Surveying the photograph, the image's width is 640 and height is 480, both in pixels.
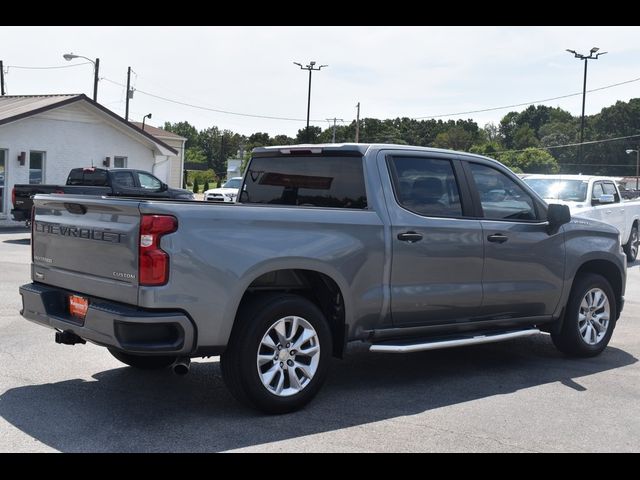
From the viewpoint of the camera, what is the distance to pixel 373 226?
621 cm

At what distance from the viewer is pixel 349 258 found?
19.8 feet

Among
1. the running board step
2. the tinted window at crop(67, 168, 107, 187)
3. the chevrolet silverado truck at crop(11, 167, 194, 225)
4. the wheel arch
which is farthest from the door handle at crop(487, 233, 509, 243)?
the tinted window at crop(67, 168, 107, 187)

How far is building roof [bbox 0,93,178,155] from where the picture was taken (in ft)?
83.6

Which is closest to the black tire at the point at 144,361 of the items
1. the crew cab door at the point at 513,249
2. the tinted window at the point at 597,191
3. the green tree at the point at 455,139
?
the crew cab door at the point at 513,249

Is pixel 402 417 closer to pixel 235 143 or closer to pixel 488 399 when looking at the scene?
pixel 488 399

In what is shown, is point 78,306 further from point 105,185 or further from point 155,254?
point 105,185

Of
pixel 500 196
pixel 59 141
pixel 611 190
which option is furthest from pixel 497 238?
pixel 59 141

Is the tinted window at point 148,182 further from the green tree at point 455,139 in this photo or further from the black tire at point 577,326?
the green tree at point 455,139

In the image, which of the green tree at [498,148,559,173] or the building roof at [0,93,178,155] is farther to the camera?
the green tree at [498,148,559,173]

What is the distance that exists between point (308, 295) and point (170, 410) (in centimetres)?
130

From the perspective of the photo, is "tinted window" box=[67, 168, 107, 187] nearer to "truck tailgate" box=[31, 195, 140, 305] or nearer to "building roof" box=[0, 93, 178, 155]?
"building roof" box=[0, 93, 178, 155]

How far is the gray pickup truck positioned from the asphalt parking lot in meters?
0.31

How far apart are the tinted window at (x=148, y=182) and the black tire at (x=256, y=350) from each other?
1657 centimetres

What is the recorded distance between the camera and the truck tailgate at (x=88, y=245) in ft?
17.3
